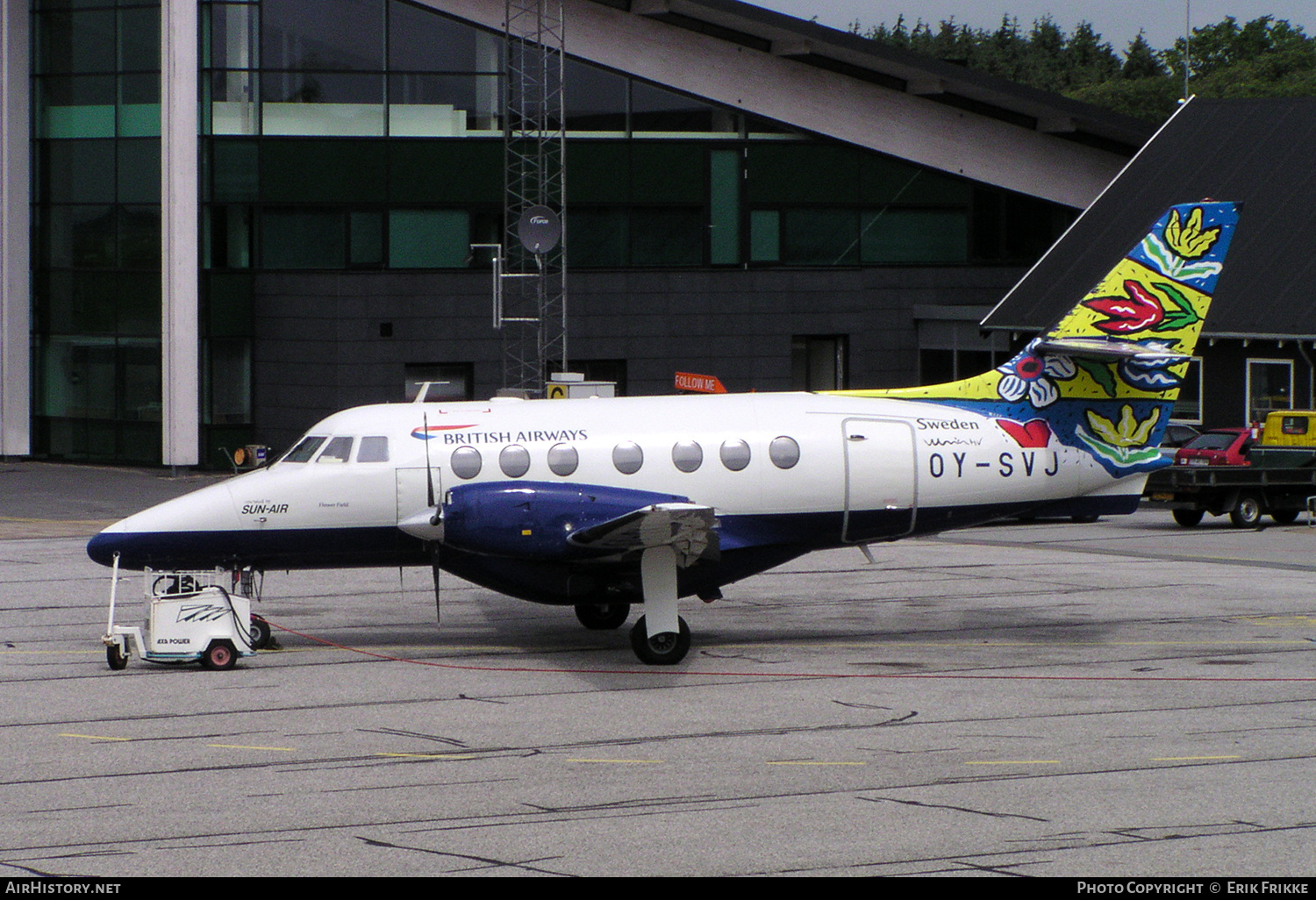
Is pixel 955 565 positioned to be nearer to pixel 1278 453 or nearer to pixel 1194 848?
pixel 1278 453

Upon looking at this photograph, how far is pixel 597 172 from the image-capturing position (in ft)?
157

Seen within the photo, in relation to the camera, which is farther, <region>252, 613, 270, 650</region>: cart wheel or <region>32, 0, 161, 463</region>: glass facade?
<region>32, 0, 161, 463</region>: glass facade

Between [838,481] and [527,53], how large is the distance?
29440mm

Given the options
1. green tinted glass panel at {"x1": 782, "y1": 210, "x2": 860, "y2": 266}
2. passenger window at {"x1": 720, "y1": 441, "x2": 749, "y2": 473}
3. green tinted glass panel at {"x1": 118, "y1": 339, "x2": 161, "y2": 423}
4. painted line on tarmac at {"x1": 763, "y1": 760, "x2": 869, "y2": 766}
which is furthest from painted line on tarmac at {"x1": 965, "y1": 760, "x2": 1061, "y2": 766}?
green tinted glass panel at {"x1": 118, "y1": 339, "x2": 161, "y2": 423}

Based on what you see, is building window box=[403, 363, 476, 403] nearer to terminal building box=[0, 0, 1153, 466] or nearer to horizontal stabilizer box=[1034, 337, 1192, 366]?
terminal building box=[0, 0, 1153, 466]

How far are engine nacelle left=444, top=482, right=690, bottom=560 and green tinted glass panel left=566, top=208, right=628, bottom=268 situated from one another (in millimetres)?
30143

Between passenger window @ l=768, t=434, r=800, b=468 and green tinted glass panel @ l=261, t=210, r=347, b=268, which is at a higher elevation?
green tinted glass panel @ l=261, t=210, r=347, b=268

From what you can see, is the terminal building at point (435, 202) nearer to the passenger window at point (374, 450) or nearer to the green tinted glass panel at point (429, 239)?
the green tinted glass panel at point (429, 239)

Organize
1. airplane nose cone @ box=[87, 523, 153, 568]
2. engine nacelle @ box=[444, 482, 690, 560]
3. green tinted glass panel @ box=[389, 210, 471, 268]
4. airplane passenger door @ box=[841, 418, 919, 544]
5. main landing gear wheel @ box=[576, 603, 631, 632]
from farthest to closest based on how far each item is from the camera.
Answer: green tinted glass panel @ box=[389, 210, 471, 268] < main landing gear wheel @ box=[576, 603, 631, 632] < airplane passenger door @ box=[841, 418, 919, 544] < airplane nose cone @ box=[87, 523, 153, 568] < engine nacelle @ box=[444, 482, 690, 560]

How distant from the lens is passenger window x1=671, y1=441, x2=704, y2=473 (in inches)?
779

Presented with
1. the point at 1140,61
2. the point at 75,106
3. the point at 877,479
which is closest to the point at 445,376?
the point at 75,106

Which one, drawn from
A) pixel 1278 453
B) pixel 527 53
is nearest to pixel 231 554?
pixel 1278 453

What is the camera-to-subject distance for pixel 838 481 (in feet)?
65.5

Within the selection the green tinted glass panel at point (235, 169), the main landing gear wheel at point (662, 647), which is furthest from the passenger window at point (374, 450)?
the green tinted glass panel at point (235, 169)
